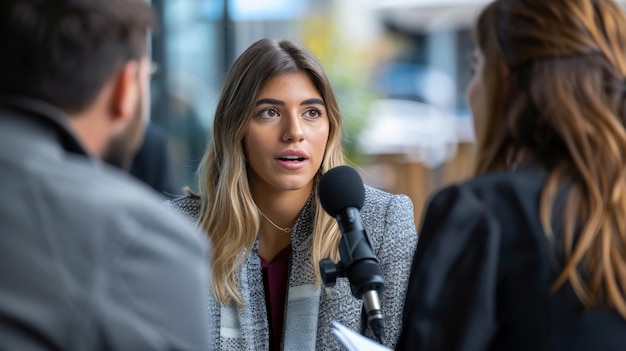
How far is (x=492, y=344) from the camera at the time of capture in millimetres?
1924

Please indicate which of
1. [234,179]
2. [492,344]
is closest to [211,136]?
[234,179]

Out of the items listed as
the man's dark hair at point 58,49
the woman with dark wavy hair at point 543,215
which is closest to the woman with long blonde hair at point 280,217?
the woman with dark wavy hair at point 543,215

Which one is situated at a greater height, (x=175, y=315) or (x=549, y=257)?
(x=549, y=257)

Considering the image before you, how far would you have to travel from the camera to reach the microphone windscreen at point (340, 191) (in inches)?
96.8

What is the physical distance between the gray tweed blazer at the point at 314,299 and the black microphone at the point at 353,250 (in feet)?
1.51

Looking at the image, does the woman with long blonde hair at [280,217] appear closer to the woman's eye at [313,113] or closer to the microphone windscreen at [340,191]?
the woman's eye at [313,113]

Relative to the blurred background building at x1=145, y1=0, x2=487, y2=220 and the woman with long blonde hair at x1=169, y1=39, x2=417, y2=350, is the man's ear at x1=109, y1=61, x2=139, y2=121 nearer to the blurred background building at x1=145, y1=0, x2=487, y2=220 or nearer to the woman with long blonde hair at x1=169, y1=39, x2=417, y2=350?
the blurred background building at x1=145, y1=0, x2=487, y2=220

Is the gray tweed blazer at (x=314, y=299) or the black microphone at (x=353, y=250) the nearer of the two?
the black microphone at (x=353, y=250)

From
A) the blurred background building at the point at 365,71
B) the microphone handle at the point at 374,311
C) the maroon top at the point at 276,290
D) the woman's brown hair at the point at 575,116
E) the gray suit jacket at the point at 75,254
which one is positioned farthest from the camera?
the blurred background building at the point at 365,71

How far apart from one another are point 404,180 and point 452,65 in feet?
33.8

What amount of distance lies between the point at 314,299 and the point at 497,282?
3.73 feet

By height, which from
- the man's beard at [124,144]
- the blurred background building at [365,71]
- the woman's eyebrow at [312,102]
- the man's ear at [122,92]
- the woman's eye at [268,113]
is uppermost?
the blurred background building at [365,71]

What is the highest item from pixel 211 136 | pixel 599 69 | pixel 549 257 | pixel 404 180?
pixel 404 180

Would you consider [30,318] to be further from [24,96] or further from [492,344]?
[492,344]
